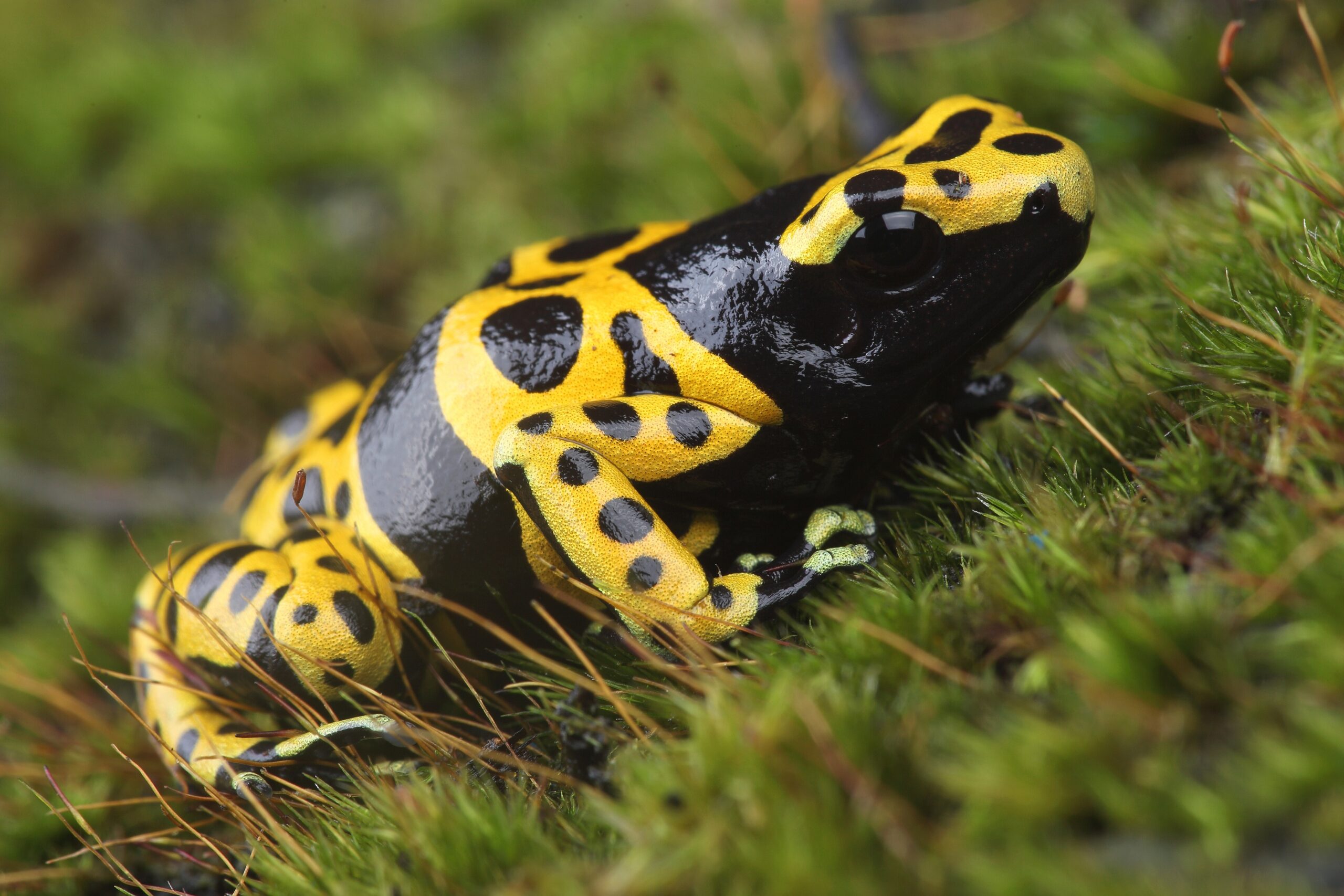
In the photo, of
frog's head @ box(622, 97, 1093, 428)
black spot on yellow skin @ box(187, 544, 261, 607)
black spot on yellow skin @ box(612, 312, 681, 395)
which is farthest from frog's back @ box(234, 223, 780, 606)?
black spot on yellow skin @ box(187, 544, 261, 607)

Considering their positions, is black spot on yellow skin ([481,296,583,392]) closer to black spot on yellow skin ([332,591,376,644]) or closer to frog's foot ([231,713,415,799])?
black spot on yellow skin ([332,591,376,644])

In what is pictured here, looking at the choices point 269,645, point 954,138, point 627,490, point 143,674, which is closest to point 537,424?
point 627,490

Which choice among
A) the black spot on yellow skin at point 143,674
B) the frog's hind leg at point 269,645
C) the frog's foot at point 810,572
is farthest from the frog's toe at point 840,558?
the black spot on yellow skin at point 143,674

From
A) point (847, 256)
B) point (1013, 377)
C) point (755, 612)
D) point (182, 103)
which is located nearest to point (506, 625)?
point (755, 612)

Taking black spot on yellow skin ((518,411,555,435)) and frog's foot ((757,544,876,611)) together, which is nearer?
frog's foot ((757,544,876,611))

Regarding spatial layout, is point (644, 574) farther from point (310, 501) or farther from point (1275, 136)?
point (1275, 136)
